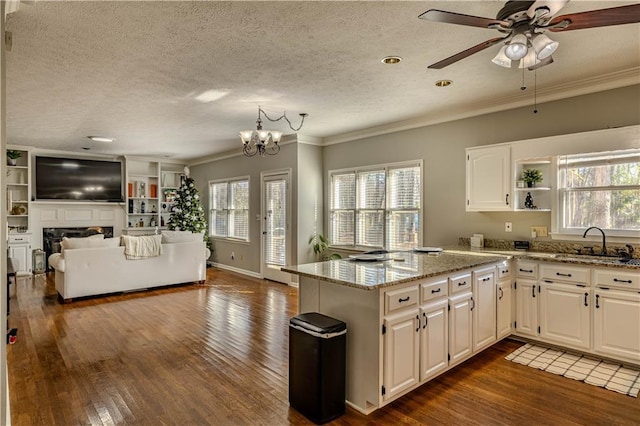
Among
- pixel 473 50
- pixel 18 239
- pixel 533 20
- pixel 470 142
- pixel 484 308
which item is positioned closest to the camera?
pixel 533 20

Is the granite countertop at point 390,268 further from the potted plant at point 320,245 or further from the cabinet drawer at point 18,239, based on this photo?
the cabinet drawer at point 18,239

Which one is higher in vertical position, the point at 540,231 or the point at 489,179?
the point at 489,179

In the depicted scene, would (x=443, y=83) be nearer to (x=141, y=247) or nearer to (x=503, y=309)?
(x=503, y=309)

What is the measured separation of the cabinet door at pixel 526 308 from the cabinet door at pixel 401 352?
1743 mm

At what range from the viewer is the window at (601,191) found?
11.8 ft

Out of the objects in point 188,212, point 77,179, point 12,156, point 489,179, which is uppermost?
point 12,156

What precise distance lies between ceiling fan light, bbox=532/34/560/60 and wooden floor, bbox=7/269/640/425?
241 centimetres

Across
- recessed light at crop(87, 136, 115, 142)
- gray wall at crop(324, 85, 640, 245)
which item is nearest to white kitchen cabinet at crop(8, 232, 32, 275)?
recessed light at crop(87, 136, 115, 142)

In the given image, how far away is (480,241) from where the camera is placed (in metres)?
4.59

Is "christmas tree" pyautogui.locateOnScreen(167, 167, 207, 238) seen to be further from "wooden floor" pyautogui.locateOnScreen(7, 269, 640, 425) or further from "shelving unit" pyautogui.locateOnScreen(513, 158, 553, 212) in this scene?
"shelving unit" pyautogui.locateOnScreen(513, 158, 553, 212)

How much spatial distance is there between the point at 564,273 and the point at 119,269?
241 inches

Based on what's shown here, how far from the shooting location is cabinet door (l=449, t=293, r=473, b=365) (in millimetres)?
3143

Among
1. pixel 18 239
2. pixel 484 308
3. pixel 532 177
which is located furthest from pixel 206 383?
pixel 18 239

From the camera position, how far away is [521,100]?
4297 mm
